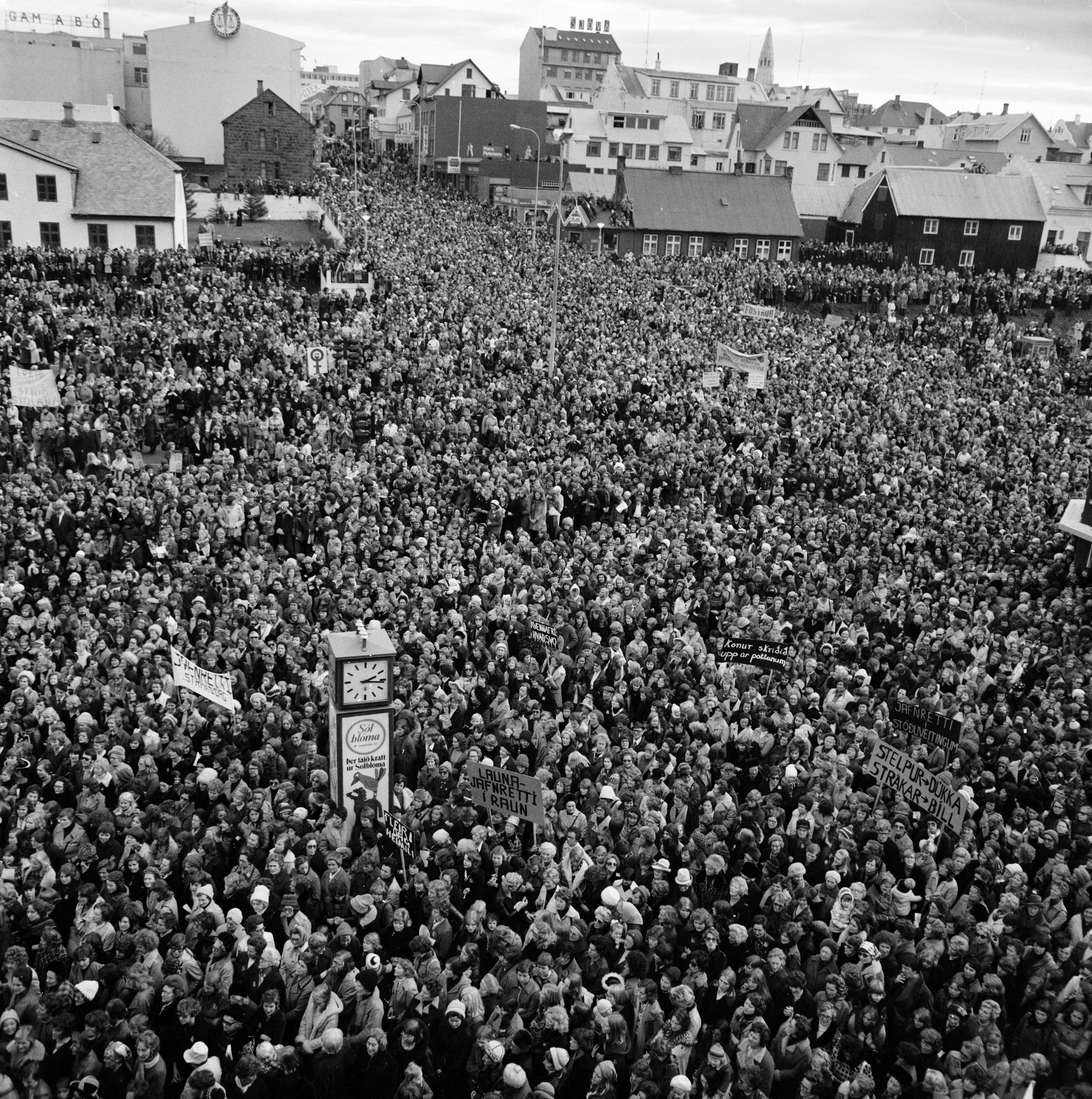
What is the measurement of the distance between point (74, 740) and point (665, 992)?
7.54m

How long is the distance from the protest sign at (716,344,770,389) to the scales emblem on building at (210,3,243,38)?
43919mm

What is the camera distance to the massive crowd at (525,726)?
793cm

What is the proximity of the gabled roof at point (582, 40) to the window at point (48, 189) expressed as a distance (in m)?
88.1

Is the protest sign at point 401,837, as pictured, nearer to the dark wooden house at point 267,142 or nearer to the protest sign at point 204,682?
the protest sign at point 204,682

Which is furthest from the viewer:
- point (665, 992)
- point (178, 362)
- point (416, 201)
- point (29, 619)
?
point (416, 201)

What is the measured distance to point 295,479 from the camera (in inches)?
821

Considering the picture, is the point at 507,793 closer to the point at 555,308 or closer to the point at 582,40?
the point at 555,308

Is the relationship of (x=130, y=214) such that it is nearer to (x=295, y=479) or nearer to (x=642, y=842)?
(x=295, y=479)

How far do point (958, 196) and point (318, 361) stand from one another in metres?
42.0

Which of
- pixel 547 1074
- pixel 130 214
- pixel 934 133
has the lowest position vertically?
pixel 547 1074

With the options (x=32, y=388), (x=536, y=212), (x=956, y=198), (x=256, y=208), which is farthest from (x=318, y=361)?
(x=956, y=198)

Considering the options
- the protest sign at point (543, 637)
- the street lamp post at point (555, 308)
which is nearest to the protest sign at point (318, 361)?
the street lamp post at point (555, 308)

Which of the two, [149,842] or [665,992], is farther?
[149,842]

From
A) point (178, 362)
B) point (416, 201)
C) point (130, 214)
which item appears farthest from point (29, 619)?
point (416, 201)
